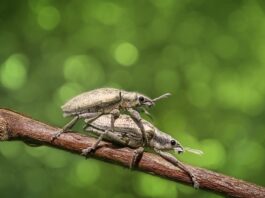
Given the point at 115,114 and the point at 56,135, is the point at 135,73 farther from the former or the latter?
the point at 56,135

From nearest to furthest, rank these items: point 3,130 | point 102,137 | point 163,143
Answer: point 3,130
point 102,137
point 163,143

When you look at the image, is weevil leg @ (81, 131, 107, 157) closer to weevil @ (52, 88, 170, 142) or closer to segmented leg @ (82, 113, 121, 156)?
segmented leg @ (82, 113, 121, 156)

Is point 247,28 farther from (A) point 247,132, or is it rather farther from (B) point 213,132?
(A) point 247,132

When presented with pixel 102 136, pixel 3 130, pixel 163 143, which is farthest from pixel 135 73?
pixel 3 130

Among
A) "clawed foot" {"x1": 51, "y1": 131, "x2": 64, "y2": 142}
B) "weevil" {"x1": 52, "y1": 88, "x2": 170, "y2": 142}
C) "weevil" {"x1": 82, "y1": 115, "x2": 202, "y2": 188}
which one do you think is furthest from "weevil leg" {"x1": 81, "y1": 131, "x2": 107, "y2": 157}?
"weevil" {"x1": 52, "y1": 88, "x2": 170, "y2": 142}

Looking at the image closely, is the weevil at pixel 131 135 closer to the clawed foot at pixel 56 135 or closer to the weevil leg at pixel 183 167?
the weevil leg at pixel 183 167

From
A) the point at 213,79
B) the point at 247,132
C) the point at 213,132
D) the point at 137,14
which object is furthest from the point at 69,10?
the point at 247,132
